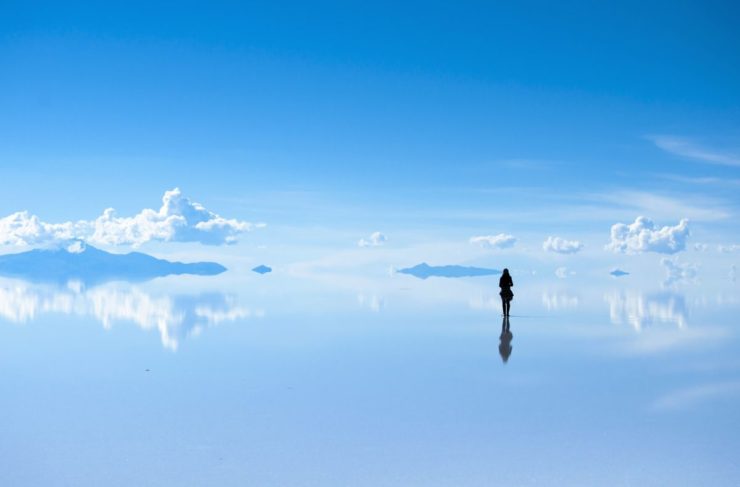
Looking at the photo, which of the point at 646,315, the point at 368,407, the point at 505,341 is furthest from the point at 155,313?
the point at 646,315

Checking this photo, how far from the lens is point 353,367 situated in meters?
17.3

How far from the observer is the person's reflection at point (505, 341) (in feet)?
64.0

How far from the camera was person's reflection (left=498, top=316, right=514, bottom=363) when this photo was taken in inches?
768

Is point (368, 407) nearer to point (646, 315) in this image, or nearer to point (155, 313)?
point (155, 313)

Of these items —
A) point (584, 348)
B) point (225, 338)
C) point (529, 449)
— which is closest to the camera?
point (529, 449)

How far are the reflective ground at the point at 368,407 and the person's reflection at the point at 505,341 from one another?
69mm

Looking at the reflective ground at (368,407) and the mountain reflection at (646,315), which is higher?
the mountain reflection at (646,315)

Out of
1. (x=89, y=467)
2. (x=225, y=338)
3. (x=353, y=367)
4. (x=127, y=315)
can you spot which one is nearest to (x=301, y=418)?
(x=89, y=467)

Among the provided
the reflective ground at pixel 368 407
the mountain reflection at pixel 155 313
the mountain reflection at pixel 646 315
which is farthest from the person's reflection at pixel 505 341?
the mountain reflection at pixel 155 313

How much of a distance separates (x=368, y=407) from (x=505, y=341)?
11.5 m

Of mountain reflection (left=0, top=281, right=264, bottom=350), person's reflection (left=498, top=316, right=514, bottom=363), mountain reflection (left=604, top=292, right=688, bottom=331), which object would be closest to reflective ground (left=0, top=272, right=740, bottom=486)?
person's reflection (left=498, top=316, right=514, bottom=363)

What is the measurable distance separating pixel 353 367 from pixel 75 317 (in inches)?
808

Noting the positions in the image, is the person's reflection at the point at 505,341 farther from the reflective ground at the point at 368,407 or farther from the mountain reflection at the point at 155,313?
the mountain reflection at the point at 155,313

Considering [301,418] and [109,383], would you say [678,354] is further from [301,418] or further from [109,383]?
[109,383]
